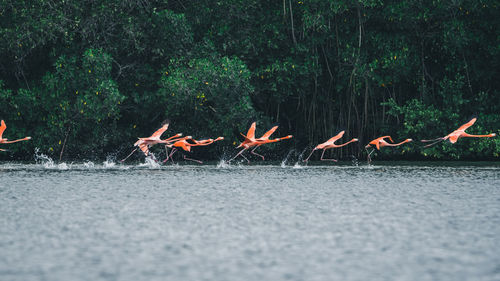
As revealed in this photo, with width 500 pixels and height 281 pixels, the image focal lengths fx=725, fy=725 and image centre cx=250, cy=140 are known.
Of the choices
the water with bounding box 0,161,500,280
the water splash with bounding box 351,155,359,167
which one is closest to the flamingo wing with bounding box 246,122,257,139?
the water splash with bounding box 351,155,359,167

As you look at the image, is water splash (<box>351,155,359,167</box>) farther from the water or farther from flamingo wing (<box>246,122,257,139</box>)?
the water

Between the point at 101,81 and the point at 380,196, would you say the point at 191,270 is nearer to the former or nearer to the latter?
the point at 380,196

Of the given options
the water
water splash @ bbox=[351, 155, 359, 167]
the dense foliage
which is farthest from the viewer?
the dense foliage

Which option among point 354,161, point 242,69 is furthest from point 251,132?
point 354,161

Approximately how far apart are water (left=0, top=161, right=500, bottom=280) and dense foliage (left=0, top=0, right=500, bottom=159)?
408 inches

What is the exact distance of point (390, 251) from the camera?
24.6 ft

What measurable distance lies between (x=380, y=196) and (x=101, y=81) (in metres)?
15.3

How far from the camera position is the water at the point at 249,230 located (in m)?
Result: 6.62

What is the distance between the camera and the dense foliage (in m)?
26.5

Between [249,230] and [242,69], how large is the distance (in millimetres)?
18378

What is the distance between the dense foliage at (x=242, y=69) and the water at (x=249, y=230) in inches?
408

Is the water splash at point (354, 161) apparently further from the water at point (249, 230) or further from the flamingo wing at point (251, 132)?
the water at point (249, 230)

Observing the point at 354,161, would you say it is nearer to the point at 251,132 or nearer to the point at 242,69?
the point at 242,69

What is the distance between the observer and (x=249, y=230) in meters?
9.06
